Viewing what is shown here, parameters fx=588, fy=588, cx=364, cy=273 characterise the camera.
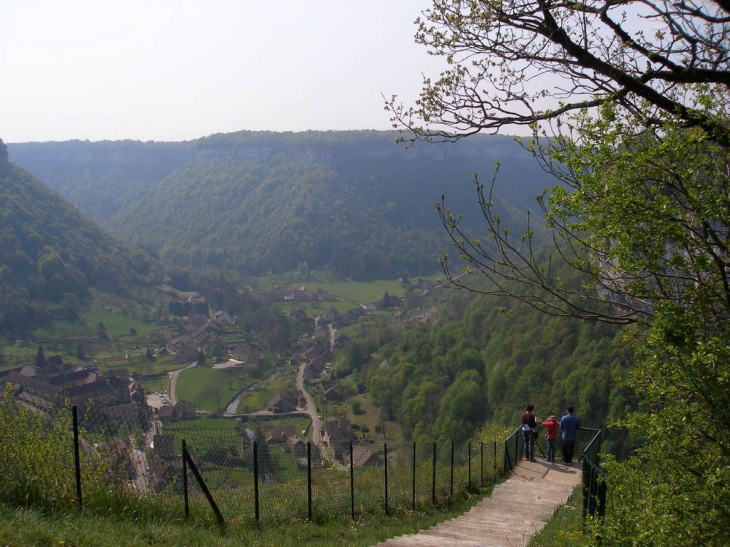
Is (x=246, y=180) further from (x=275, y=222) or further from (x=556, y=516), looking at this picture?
(x=556, y=516)

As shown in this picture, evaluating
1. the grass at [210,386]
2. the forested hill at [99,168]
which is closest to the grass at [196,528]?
the grass at [210,386]

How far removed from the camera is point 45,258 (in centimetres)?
7906

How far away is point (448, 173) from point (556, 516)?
170439 mm

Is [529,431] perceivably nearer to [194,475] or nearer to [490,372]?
[194,475]

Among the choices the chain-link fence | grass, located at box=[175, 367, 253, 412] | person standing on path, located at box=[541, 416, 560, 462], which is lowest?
grass, located at box=[175, 367, 253, 412]

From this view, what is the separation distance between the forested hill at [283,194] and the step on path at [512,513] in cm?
12210

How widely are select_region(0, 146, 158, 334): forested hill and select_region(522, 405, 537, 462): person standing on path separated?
67055 mm

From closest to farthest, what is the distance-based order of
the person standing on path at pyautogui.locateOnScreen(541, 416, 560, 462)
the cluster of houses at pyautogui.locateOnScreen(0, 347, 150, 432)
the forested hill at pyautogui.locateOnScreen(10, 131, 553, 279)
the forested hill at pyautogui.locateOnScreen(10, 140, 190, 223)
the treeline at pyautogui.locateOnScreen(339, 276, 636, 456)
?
the person standing on path at pyautogui.locateOnScreen(541, 416, 560, 462) < the treeline at pyautogui.locateOnScreen(339, 276, 636, 456) < the cluster of houses at pyautogui.locateOnScreen(0, 347, 150, 432) < the forested hill at pyautogui.locateOnScreen(10, 131, 553, 279) < the forested hill at pyautogui.locateOnScreen(10, 140, 190, 223)

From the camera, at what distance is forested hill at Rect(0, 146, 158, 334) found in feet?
237

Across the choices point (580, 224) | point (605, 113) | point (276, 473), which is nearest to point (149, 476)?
point (276, 473)

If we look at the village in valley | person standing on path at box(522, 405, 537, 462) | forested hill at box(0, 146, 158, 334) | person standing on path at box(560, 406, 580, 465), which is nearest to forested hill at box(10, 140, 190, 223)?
forested hill at box(0, 146, 158, 334)

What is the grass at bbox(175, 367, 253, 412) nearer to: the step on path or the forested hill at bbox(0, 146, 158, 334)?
the forested hill at bbox(0, 146, 158, 334)

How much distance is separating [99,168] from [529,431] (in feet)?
669

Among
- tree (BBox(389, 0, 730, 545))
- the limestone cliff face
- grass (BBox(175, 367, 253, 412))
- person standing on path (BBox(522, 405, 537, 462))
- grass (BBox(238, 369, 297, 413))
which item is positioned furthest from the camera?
the limestone cliff face
